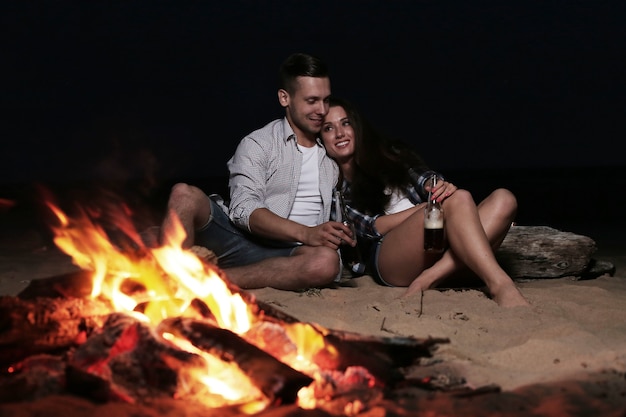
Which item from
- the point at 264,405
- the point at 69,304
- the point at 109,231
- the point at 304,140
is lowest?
the point at 109,231

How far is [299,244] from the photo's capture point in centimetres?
470

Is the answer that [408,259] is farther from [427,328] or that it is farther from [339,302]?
[427,328]

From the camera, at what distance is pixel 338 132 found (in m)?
4.68

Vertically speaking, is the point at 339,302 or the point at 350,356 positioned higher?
the point at 350,356

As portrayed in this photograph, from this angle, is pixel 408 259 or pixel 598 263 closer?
pixel 408 259

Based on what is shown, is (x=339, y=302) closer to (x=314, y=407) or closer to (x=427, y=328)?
(x=427, y=328)

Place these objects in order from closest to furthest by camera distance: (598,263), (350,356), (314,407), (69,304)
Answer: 1. (314,407)
2. (350,356)
3. (69,304)
4. (598,263)

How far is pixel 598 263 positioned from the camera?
5539 millimetres

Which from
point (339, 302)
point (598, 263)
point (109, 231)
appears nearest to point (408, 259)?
point (339, 302)

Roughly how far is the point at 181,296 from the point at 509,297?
82.3 inches

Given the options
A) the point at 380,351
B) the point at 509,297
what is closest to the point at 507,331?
the point at 509,297

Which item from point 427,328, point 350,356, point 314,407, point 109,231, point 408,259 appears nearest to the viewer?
point 314,407

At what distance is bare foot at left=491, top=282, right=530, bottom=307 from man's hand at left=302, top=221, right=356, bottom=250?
3.28 feet

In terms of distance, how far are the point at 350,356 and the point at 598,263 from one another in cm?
384
